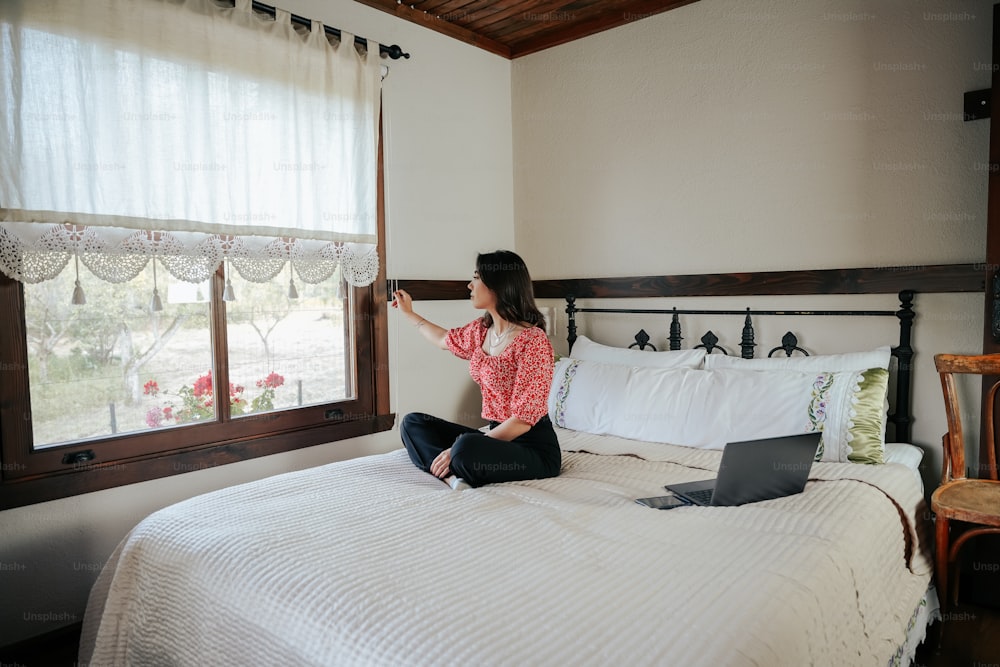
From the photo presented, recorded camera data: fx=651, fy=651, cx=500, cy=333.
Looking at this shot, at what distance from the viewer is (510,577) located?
140cm

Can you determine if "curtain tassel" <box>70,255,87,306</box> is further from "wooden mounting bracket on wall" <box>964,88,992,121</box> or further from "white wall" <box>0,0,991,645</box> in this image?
"wooden mounting bracket on wall" <box>964,88,992,121</box>

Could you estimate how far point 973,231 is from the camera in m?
2.37

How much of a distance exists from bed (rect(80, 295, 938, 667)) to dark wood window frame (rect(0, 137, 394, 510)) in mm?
539

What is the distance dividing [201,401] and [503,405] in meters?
1.18

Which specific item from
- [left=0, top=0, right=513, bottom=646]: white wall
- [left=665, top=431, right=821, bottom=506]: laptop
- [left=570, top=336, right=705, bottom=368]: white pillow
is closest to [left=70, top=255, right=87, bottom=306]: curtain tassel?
[left=0, top=0, right=513, bottom=646]: white wall

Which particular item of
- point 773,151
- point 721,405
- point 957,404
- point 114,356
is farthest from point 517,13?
point 957,404

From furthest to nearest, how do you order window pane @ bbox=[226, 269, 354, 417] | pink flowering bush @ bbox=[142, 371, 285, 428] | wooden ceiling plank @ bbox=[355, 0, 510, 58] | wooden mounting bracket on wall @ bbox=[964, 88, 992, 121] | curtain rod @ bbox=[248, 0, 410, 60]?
wooden ceiling plank @ bbox=[355, 0, 510, 58], window pane @ bbox=[226, 269, 354, 417], curtain rod @ bbox=[248, 0, 410, 60], pink flowering bush @ bbox=[142, 371, 285, 428], wooden mounting bracket on wall @ bbox=[964, 88, 992, 121]

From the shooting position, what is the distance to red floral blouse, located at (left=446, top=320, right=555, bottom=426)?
7.63 feet

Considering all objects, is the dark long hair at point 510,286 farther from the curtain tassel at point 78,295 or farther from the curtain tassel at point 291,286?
the curtain tassel at point 78,295

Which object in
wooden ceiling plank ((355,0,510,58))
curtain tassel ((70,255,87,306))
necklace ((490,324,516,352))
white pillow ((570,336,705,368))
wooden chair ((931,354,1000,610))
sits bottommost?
wooden chair ((931,354,1000,610))

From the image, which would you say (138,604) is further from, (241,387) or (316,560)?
(241,387)

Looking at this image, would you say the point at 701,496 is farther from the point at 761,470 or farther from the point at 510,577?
the point at 510,577

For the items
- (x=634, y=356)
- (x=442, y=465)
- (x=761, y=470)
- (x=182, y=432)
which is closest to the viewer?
(x=761, y=470)

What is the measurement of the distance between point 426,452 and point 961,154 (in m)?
2.22
